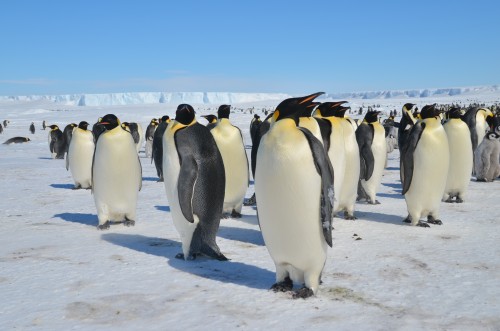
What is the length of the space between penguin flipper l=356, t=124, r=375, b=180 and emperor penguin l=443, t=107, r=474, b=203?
4.33 ft

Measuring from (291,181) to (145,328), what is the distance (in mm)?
1373

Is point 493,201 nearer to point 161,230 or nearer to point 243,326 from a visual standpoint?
point 161,230

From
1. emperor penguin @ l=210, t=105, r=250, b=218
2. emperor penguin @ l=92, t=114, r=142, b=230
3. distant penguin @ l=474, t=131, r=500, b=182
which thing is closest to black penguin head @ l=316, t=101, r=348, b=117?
emperor penguin @ l=210, t=105, r=250, b=218

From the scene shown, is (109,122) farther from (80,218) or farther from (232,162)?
(232,162)

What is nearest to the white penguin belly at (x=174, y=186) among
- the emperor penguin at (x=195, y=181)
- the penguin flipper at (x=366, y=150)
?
the emperor penguin at (x=195, y=181)

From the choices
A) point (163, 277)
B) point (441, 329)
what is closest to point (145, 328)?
point (163, 277)

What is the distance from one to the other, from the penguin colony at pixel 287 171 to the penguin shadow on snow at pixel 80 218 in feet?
1.23

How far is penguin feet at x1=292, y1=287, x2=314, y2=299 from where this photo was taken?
145 inches

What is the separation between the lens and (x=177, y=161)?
15.4 ft

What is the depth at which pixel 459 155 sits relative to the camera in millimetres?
8102

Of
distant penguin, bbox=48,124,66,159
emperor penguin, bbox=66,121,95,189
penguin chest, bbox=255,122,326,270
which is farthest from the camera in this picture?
distant penguin, bbox=48,124,66,159

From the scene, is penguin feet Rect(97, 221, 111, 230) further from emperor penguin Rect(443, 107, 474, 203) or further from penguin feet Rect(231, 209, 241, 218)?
emperor penguin Rect(443, 107, 474, 203)

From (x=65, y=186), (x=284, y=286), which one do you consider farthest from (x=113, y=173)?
(x=65, y=186)

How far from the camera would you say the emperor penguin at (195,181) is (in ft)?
15.4
